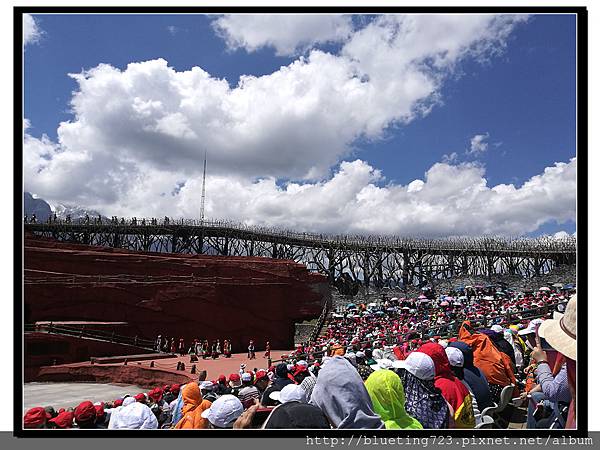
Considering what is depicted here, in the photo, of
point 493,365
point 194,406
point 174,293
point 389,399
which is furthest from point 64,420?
point 174,293

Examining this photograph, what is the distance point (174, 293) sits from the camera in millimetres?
19438

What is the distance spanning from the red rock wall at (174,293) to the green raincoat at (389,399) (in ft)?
52.6

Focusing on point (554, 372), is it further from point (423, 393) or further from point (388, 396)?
point (388, 396)

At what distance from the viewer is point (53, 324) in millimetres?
14344

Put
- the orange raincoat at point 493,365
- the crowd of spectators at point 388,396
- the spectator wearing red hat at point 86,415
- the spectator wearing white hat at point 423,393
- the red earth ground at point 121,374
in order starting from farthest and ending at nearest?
the red earth ground at point 121,374
the orange raincoat at point 493,365
the spectator wearing red hat at point 86,415
the spectator wearing white hat at point 423,393
the crowd of spectators at point 388,396

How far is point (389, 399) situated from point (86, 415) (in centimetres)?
358

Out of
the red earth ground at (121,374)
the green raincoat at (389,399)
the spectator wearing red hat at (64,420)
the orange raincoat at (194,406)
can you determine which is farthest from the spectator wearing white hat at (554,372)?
the red earth ground at (121,374)

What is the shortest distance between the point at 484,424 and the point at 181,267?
61.9 feet

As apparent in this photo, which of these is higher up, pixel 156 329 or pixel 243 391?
pixel 243 391

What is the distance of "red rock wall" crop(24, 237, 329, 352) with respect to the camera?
684 inches

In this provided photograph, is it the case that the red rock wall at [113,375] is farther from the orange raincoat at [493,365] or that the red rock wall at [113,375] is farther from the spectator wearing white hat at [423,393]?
the spectator wearing white hat at [423,393]

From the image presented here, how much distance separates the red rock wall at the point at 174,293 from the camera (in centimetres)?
1738

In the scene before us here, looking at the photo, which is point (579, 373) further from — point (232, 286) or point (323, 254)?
point (323, 254)

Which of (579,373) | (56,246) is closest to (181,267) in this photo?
(56,246)
